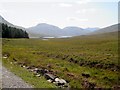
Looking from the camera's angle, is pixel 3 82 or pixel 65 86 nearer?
pixel 3 82

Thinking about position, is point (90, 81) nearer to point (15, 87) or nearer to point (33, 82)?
point (33, 82)

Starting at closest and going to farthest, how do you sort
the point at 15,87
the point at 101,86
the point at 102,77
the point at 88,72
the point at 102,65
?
the point at 15,87, the point at 101,86, the point at 102,77, the point at 88,72, the point at 102,65

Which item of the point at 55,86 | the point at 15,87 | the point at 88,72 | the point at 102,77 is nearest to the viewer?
the point at 15,87

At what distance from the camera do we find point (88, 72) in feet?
120

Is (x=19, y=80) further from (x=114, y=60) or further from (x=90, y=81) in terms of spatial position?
(x=114, y=60)

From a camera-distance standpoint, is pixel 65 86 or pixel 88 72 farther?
pixel 88 72

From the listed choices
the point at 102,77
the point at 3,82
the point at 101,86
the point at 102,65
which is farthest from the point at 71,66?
the point at 3,82

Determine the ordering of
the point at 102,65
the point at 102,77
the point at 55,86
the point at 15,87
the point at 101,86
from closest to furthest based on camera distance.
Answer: the point at 15,87 → the point at 55,86 → the point at 101,86 → the point at 102,77 → the point at 102,65

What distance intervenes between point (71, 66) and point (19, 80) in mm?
15858

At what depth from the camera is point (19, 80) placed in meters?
27.4

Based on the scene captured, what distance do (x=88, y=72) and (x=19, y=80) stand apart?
40.5 ft

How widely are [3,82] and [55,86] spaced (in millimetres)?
5325

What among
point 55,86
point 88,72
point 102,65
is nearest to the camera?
point 55,86

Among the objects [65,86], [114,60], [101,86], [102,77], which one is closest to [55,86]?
[65,86]
